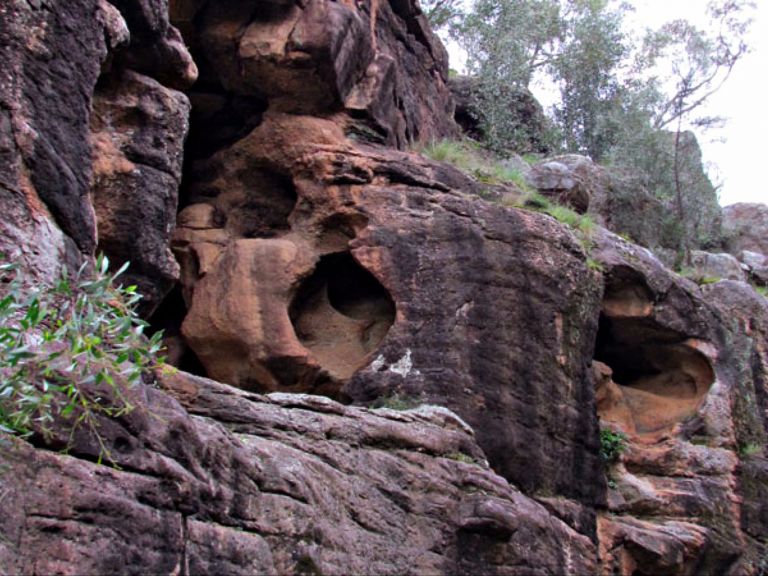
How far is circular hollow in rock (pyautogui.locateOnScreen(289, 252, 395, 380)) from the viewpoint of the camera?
13.2 meters

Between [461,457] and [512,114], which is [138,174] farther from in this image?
[512,114]

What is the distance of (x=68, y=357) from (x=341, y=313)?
→ 7.68m

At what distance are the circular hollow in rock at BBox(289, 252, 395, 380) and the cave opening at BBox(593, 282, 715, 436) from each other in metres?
3.59

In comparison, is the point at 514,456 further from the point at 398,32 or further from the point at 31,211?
the point at 398,32

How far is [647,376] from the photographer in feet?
54.1

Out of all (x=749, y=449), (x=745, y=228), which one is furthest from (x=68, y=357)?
(x=745, y=228)

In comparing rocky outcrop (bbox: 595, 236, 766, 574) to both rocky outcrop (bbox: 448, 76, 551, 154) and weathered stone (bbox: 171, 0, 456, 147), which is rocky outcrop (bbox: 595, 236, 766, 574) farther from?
rocky outcrop (bbox: 448, 76, 551, 154)

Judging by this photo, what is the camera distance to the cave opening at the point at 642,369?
1555 centimetres

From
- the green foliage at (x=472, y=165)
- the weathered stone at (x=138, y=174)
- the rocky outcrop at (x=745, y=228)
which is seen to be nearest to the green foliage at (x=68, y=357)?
the weathered stone at (x=138, y=174)

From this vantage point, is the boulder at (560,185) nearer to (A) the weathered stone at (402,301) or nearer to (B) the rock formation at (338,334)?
(B) the rock formation at (338,334)

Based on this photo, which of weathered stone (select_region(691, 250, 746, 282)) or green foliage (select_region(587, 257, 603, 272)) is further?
weathered stone (select_region(691, 250, 746, 282))

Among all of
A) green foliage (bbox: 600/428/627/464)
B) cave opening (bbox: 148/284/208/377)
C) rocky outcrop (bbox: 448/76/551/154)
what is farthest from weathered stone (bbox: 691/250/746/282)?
cave opening (bbox: 148/284/208/377)

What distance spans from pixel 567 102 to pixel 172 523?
20632 mm

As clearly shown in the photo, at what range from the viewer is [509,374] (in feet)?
41.3
